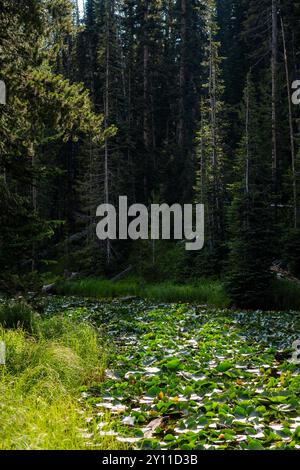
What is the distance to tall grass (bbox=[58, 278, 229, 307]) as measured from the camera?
19.5 meters

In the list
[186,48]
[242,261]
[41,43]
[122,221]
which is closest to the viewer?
[41,43]

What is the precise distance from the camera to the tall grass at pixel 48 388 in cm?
478

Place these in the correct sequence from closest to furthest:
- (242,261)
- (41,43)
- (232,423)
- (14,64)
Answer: (232,423) → (14,64) → (41,43) → (242,261)

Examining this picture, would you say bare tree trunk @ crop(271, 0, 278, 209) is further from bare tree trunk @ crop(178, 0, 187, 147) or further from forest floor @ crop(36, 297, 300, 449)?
forest floor @ crop(36, 297, 300, 449)

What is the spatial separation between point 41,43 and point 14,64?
1.15 meters

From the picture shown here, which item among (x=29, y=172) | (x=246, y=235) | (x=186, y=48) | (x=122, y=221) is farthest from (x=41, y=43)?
(x=186, y=48)

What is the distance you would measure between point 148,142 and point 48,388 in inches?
1267

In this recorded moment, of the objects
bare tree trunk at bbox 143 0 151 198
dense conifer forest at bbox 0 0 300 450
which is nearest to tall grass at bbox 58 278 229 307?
dense conifer forest at bbox 0 0 300 450

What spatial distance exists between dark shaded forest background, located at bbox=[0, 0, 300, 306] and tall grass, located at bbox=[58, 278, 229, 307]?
1.01 m

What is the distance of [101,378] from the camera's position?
7527 millimetres

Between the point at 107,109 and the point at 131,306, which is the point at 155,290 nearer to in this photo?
the point at 131,306

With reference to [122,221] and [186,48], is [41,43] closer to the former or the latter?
[122,221]

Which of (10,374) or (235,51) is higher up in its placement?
(235,51)

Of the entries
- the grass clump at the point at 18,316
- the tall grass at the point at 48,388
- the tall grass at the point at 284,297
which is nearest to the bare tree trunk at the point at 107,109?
the tall grass at the point at 284,297
